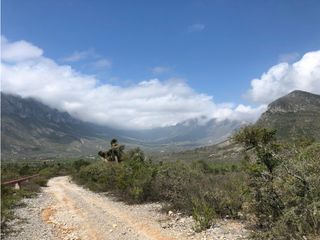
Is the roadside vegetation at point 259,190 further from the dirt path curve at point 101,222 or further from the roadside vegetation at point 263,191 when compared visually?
the dirt path curve at point 101,222

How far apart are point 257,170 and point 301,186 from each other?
9.57 feet

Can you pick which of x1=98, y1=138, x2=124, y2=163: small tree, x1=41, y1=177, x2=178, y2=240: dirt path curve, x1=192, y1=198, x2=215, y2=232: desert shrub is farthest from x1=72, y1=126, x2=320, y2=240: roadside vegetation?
x1=98, y1=138, x2=124, y2=163: small tree

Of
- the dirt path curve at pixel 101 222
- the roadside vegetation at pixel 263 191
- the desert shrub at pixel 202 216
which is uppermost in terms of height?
the roadside vegetation at pixel 263 191

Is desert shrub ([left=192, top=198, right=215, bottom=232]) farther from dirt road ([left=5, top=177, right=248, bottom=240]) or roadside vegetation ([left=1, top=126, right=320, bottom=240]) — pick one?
dirt road ([left=5, top=177, right=248, bottom=240])

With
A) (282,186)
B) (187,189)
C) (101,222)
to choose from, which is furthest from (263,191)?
(101,222)

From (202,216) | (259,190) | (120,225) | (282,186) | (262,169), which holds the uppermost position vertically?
(262,169)

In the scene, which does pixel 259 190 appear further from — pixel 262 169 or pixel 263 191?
pixel 262 169

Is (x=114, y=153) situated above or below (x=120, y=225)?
above

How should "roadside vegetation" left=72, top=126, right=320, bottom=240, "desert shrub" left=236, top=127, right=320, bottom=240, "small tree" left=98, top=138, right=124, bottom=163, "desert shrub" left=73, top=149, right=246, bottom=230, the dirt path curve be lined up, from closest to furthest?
"desert shrub" left=236, top=127, right=320, bottom=240, "roadside vegetation" left=72, top=126, right=320, bottom=240, the dirt path curve, "desert shrub" left=73, top=149, right=246, bottom=230, "small tree" left=98, top=138, right=124, bottom=163

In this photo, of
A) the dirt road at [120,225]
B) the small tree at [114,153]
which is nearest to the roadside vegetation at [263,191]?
the dirt road at [120,225]

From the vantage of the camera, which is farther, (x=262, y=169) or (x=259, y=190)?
(x=262, y=169)

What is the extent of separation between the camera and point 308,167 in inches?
472

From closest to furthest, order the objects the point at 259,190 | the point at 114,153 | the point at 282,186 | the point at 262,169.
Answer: the point at 282,186
the point at 259,190
the point at 262,169
the point at 114,153

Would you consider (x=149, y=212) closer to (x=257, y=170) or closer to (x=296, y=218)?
(x=257, y=170)
